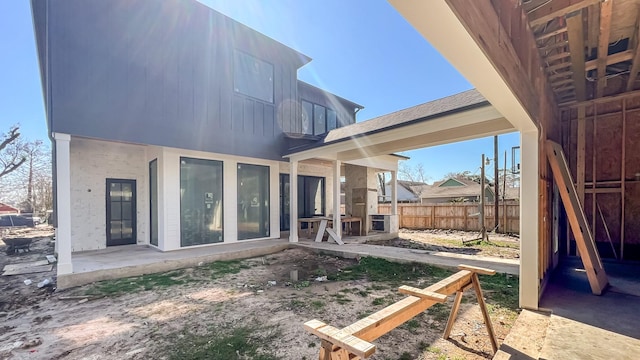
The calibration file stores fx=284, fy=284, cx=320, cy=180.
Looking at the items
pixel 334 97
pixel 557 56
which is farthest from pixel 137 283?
pixel 334 97

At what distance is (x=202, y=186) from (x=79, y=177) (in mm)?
2915

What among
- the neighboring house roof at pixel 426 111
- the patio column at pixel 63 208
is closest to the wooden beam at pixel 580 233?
the neighboring house roof at pixel 426 111

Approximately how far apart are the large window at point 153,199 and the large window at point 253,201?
212 cm

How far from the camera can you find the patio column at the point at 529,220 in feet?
10.9

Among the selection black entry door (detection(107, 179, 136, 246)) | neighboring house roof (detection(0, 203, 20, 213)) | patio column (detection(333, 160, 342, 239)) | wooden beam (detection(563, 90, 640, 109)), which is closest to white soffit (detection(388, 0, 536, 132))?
wooden beam (detection(563, 90, 640, 109))

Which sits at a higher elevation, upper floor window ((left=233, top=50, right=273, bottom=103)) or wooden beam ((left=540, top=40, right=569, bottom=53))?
upper floor window ((left=233, top=50, right=273, bottom=103))

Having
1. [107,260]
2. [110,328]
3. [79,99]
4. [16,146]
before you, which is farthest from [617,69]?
[16,146]

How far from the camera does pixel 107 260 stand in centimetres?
591

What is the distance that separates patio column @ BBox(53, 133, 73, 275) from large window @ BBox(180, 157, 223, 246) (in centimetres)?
238

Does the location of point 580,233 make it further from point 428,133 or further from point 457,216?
point 457,216

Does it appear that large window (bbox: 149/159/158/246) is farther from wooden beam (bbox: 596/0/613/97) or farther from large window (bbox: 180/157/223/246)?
wooden beam (bbox: 596/0/613/97)

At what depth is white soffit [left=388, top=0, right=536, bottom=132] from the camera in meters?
1.28

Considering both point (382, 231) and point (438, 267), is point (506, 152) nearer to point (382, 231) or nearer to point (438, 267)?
point (382, 231)

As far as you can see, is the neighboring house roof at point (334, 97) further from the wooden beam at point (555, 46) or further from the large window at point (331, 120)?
the wooden beam at point (555, 46)
